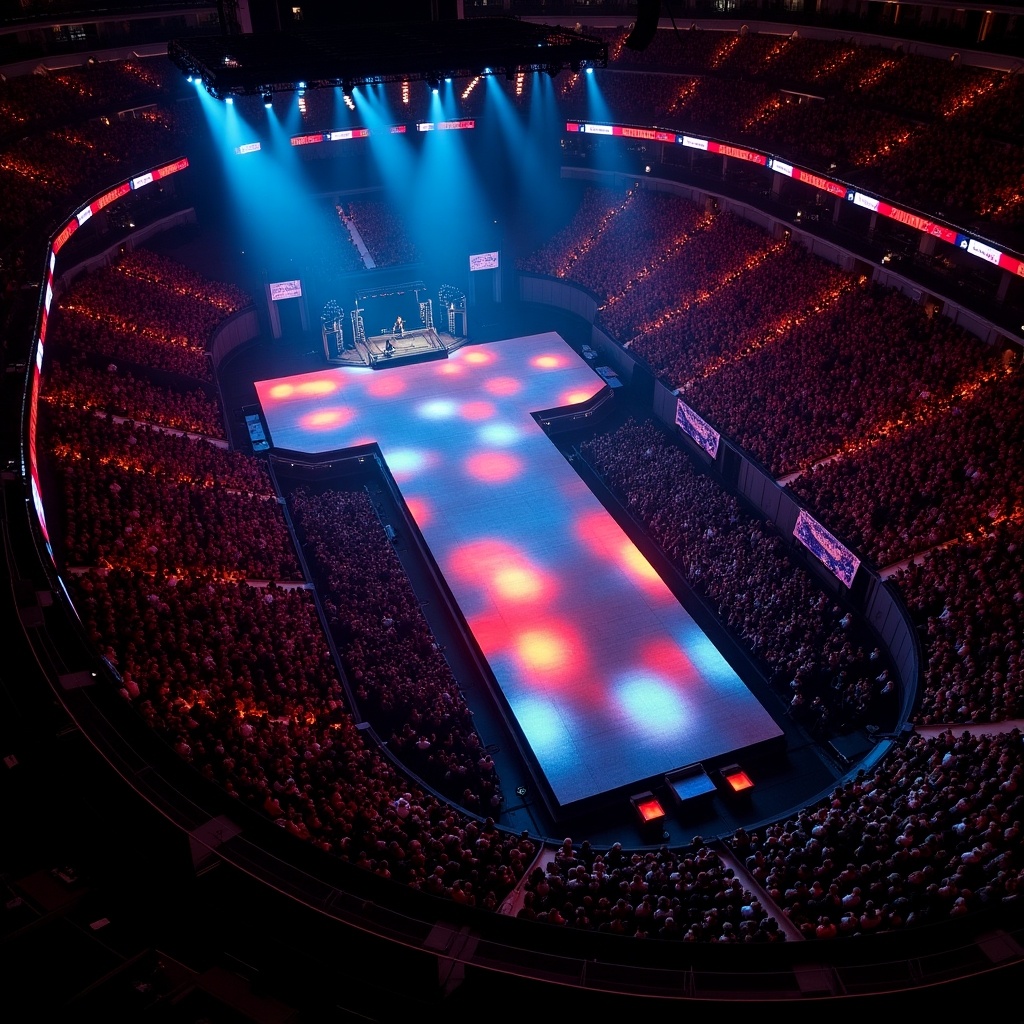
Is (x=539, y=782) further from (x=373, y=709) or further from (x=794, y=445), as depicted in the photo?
(x=794, y=445)

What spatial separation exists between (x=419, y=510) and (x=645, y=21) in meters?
13.4

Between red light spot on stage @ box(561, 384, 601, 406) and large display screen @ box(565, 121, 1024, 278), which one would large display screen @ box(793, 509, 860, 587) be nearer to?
large display screen @ box(565, 121, 1024, 278)

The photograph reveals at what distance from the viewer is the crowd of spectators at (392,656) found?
51.7 ft

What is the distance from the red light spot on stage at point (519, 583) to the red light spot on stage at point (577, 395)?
9.01m

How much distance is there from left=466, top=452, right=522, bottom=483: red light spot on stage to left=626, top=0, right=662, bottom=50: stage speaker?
12562 mm

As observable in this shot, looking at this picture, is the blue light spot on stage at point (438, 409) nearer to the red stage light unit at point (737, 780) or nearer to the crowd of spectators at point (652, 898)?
the red stage light unit at point (737, 780)

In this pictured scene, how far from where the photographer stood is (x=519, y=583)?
69.2ft

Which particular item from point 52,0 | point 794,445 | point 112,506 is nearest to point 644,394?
point 794,445

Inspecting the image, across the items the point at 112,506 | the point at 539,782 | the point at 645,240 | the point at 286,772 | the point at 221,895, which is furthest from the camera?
the point at 645,240

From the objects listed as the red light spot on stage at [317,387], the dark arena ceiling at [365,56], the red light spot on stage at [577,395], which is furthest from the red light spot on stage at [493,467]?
the dark arena ceiling at [365,56]

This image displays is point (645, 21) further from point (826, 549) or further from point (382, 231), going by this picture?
point (382, 231)

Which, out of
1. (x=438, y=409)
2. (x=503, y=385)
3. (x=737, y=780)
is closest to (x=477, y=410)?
(x=438, y=409)

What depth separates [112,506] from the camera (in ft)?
60.0

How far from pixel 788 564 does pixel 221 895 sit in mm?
15849
